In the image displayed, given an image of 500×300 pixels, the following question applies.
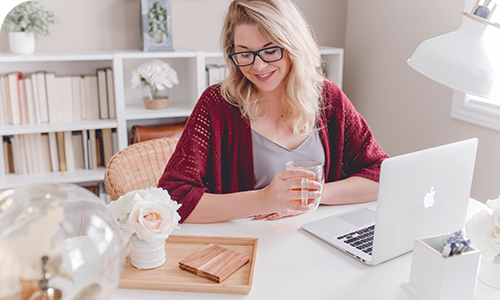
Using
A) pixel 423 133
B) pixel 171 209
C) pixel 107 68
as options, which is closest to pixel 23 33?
pixel 107 68

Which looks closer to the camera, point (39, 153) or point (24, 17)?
point (24, 17)

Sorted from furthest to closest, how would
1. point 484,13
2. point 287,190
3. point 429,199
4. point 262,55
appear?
point 262,55
point 287,190
point 429,199
point 484,13

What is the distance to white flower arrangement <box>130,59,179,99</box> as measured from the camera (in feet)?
8.45

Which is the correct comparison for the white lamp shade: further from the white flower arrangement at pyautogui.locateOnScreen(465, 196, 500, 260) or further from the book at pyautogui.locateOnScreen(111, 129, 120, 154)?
the book at pyautogui.locateOnScreen(111, 129, 120, 154)

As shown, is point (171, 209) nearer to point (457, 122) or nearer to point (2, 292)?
point (2, 292)

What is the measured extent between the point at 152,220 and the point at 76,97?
187 centimetres

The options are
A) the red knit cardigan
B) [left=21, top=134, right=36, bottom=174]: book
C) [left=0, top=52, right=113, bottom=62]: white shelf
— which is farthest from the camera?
[left=21, top=134, right=36, bottom=174]: book

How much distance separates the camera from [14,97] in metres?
2.44

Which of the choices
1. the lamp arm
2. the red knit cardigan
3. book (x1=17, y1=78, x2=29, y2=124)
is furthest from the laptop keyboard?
book (x1=17, y1=78, x2=29, y2=124)

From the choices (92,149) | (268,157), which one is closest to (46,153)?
(92,149)

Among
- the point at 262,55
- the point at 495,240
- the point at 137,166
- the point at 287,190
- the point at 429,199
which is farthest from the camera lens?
the point at 137,166

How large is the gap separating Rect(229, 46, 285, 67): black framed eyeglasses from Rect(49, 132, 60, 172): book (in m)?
1.59

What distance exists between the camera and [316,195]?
3.56 feet

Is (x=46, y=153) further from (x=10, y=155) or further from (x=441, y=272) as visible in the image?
(x=441, y=272)
